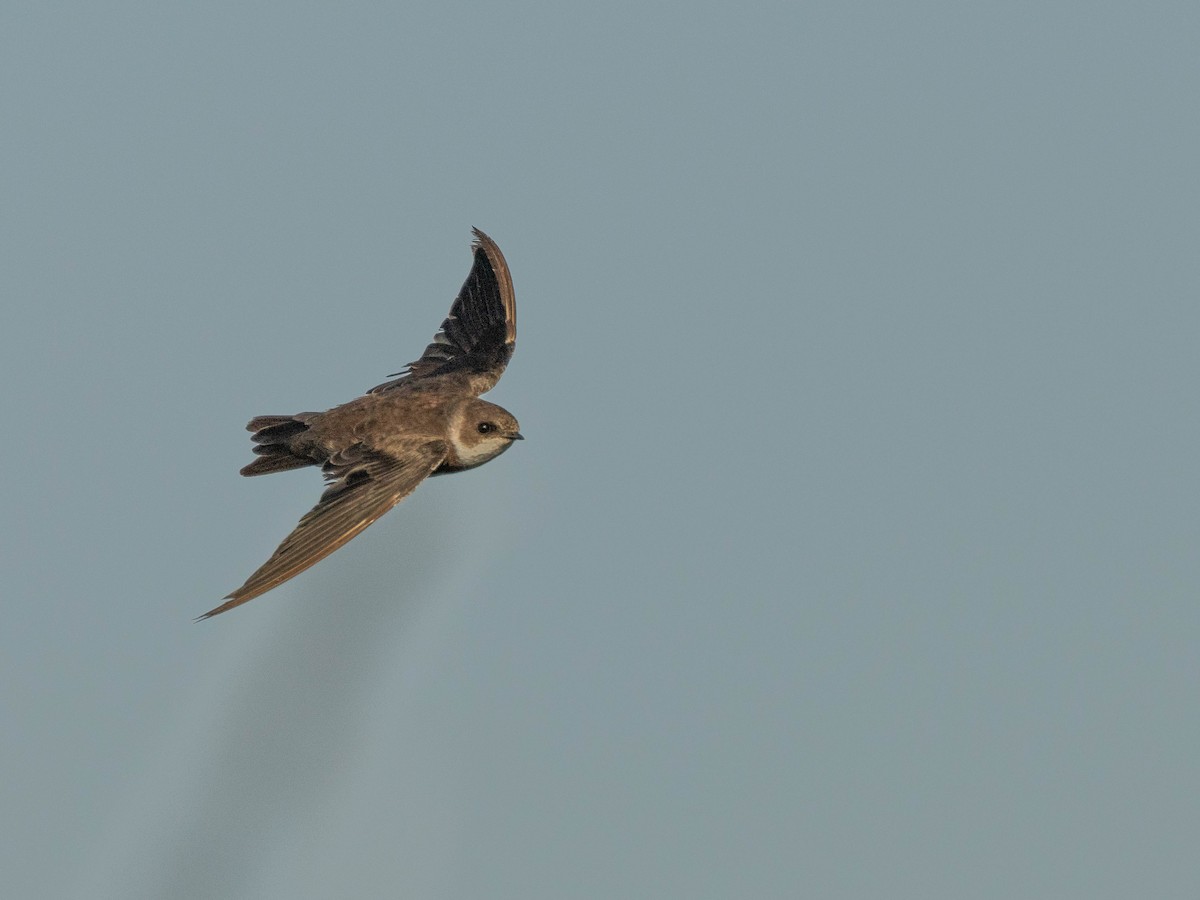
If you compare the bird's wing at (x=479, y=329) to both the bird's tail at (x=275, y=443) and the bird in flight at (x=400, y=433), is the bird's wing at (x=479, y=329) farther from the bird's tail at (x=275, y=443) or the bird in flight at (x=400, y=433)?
the bird's tail at (x=275, y=443)

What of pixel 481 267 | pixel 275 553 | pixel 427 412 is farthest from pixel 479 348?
pixel 275 553

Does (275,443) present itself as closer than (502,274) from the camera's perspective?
Yes

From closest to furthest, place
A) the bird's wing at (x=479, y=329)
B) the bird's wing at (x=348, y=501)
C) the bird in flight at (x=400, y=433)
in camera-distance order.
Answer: the bird's wing at (x=348, y=501) < the bird in flight at (x=400, y=433) < the bird's wing at (x=479, y=329)

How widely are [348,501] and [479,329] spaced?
5075 millimetres

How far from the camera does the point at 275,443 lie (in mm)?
21641

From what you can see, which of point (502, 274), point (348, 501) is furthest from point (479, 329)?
point (348, 501)

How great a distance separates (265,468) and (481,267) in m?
4.51

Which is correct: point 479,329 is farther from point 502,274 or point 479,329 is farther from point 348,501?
point 348,501

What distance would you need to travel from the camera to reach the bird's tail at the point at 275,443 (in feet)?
70.5

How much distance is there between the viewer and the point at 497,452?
21.0 metres

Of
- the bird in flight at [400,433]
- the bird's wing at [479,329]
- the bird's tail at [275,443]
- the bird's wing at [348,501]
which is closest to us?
the bird's wing at [348,501]

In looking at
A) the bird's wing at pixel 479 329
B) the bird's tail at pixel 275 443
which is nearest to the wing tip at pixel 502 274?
the bird's wing at pixel 479 329

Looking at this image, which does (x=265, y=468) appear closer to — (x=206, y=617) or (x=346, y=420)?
(x=346, y=420)

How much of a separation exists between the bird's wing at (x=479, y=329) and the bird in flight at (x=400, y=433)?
0.05 ft
